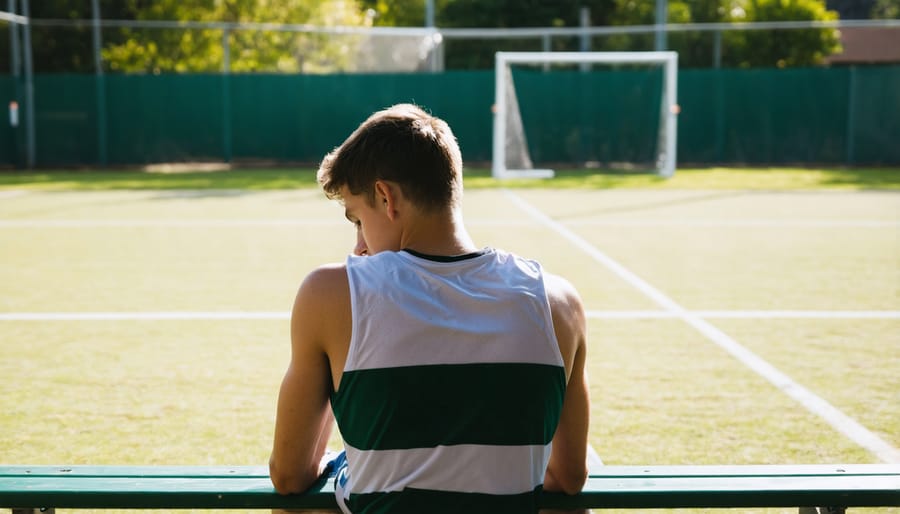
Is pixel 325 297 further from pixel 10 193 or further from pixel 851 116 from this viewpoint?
pixel 851 116

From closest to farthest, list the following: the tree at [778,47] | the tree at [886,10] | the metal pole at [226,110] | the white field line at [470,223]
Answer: the white field line at [470,223] < the metal pole at [226,110] < the tree at [778,47] < the tree at [886,10]

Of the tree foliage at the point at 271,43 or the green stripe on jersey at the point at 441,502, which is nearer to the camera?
the green stripe on jersey at the point at 441,502

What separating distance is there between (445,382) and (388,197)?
398 millimetres

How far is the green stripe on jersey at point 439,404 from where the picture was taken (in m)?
2.05

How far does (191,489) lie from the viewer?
2439 mm

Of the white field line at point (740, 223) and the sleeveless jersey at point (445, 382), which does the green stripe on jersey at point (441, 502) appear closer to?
the sleeveless jersey at point (445, 382)

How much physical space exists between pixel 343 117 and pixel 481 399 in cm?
2376

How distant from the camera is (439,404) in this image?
206 cm

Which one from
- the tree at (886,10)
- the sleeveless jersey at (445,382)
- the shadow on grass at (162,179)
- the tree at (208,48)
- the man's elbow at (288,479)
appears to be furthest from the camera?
the tree at (886,10)

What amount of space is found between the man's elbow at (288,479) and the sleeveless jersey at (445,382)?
0.25 metres

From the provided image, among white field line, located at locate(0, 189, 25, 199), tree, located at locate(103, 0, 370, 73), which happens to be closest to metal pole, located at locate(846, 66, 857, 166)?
tree, located at locate(103, 0, 370, 73)

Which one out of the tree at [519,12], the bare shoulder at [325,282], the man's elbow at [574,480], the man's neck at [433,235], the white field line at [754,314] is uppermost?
the tree at [519,12]

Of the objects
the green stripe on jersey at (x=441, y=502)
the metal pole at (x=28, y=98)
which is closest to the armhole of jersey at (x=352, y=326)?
the green stripe on jersey at (x=441, y=502)

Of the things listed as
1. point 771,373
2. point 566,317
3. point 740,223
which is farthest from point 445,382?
point 740,223
